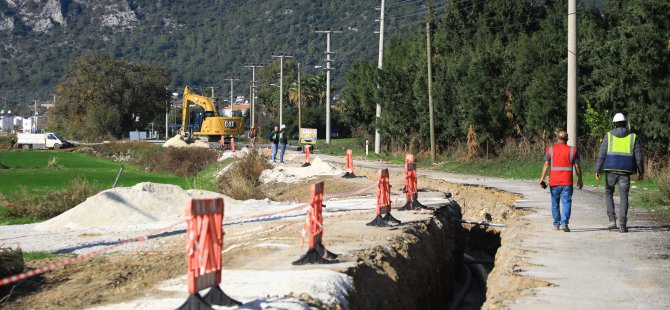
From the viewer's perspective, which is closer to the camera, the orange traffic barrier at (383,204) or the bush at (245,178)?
the orange traffic barrier at (383,204)

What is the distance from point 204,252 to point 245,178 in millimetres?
26995

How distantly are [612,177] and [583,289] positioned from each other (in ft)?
18.0

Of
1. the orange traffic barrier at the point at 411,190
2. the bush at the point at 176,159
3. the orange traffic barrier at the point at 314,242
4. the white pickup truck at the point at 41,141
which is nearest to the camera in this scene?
the orange traffic barrier at the point at 314,242

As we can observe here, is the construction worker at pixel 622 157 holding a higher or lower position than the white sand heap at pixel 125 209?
higher

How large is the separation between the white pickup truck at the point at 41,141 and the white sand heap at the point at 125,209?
7108 cm

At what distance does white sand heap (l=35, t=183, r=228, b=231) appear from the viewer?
21797 millimetres

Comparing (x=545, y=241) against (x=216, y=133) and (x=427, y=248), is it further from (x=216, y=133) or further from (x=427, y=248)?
(x=216, y=133)

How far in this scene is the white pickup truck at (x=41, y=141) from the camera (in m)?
92.6

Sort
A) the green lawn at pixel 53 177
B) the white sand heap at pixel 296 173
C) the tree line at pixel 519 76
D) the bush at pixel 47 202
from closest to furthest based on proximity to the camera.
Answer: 1. the bush at pixel 47 202
2. the tree line at pixel 519 76
3. the white sand heap at pixel 296 173
4. the green lawn at pixel 53 177

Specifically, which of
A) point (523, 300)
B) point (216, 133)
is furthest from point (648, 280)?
point (216, 133)

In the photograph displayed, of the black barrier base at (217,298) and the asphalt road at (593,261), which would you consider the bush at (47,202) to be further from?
the black barrier base at (217,298)

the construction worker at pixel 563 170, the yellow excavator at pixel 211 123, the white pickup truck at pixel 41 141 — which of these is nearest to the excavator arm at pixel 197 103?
the yellow excavator at pixel 211 123

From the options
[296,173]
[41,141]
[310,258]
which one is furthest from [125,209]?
[41,141]

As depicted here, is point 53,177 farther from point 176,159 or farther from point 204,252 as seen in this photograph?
point 204,252
